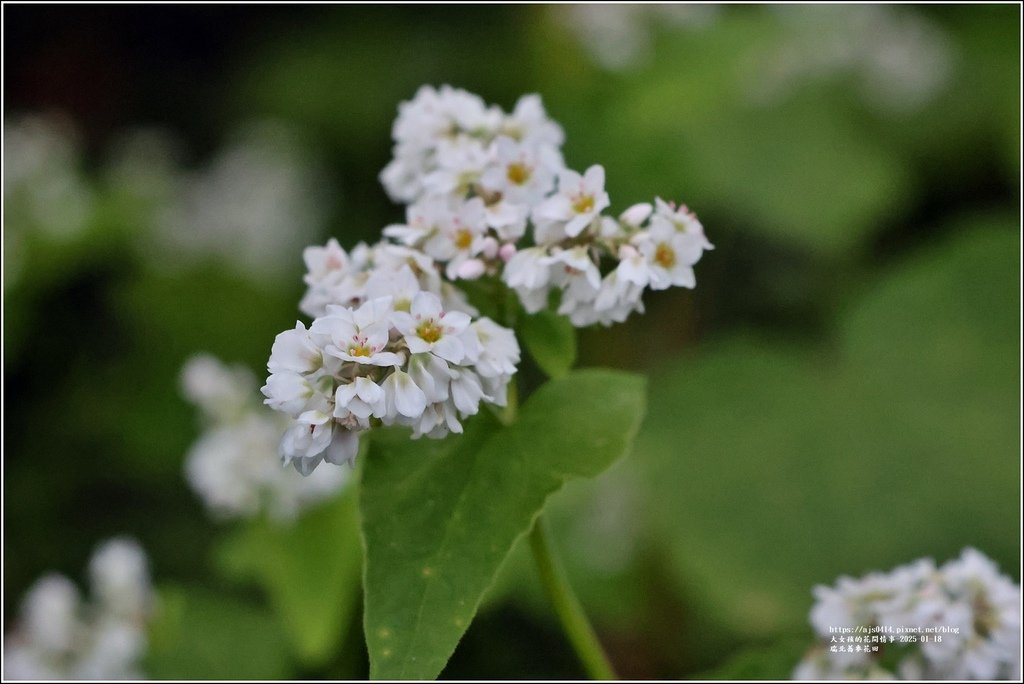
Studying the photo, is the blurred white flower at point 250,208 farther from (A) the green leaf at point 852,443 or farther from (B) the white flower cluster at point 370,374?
(B) the white flower cluster at point 370,374

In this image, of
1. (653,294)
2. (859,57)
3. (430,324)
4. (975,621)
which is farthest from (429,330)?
(859,57)

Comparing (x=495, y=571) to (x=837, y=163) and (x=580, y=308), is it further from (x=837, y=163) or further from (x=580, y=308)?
(x=837, y=163)

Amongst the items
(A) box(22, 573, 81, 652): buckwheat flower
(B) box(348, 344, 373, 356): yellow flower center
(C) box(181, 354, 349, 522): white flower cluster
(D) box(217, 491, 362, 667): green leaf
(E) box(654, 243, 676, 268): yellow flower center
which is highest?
(E) box(654, 243, 676, 268): yellow flower center

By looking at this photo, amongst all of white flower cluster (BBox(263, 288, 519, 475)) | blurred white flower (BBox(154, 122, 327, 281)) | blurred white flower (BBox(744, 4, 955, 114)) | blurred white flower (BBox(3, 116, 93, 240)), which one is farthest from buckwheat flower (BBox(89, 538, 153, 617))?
blurred white flower (BBox(744, 4, 955, 114))

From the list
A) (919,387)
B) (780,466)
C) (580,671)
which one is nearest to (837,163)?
(919,387)

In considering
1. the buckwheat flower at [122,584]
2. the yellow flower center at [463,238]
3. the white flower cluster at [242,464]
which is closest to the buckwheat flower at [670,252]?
the yellow flower center at [463,238]

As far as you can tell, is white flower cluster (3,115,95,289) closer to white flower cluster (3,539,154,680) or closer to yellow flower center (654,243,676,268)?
white flower cluster (3,539,154,680)
